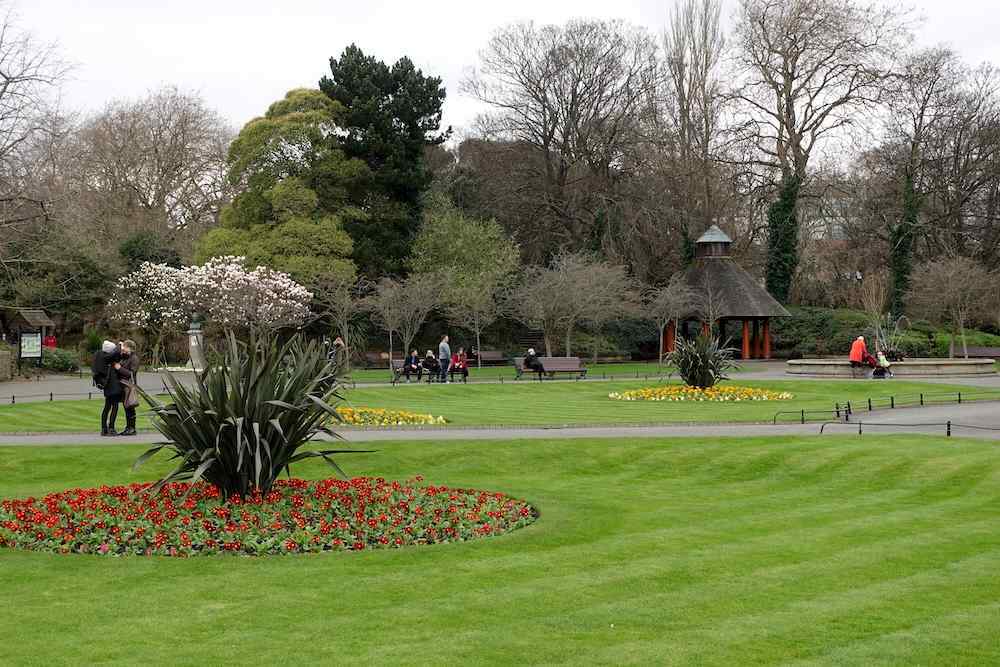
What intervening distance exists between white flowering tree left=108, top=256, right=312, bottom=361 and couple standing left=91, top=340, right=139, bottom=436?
21904 millimetres

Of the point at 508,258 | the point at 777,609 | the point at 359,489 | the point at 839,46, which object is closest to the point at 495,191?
the point at 508,258

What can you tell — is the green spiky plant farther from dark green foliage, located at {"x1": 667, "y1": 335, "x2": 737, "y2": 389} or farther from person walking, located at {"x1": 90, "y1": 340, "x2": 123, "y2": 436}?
dark green foliage, located at {"x1": 667, "y1": 335, "x2": 737, "y2": 389}

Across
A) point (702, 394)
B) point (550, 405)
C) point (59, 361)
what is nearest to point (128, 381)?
point (550, 405)

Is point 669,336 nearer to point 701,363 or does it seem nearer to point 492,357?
point 492,357

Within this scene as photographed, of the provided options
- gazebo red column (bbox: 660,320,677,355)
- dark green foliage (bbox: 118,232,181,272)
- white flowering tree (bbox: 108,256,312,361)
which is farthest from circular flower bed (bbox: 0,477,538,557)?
gazebo red column (bbox: 660,320,677,355)

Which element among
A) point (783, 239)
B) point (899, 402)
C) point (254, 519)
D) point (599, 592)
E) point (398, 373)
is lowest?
point (599, 592)

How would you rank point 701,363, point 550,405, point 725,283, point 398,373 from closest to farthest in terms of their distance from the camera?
point 550,405 < point 701,363 < point 398,373 < point 725,283

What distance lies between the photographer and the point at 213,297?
42.5 metres

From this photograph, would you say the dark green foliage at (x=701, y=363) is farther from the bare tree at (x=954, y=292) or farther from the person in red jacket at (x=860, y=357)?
the bare tree at (x=954, y=292)

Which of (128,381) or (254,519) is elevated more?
(128,381)

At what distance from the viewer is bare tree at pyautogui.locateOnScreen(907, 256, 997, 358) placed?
46062 millimetres

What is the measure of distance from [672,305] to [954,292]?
12058mm

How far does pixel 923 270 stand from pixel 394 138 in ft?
85.9

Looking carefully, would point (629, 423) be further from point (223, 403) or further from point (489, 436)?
point (223, 403)
